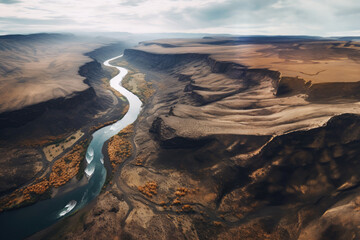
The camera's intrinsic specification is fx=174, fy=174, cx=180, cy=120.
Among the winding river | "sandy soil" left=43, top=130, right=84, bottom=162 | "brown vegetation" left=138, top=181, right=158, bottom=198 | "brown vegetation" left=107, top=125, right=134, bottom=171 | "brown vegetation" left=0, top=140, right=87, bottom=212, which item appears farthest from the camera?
"sandy soil" left=43, top=130, right=84, bottom=162

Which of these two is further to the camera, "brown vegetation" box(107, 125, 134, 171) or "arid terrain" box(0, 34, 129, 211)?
"brown vegetation" box(107, 125, 134, 171)

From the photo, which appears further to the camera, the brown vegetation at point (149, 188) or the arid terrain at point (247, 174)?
the brown vegetation at point (149, 188)

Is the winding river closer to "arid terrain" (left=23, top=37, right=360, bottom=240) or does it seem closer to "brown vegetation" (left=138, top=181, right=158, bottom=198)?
"arid terrain" (left=23, top=37, right=360, bottom=240)

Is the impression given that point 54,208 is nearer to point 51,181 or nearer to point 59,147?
point 51,181

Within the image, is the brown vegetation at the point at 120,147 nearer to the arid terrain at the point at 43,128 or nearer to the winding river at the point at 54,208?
the winding river at the point at 54,208

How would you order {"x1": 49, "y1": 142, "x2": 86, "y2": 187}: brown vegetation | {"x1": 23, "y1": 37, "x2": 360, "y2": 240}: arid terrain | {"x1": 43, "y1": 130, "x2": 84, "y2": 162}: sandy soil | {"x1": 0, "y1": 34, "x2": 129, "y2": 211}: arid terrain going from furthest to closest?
{"x1": 43, "y1": 130, "x2": 84, "y2": 162}: sandy soil < {"x1": 49, "y1": 142, "x2": 86, "y2": 187}: brown vegetation < {"x1": 0, "y1": 34, "x2": 129, "y2": 211}: arid terrain < {"x1": 23, "y1": 37, "x2": 360, "y2": 240}: arid terrain

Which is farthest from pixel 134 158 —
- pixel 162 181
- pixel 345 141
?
pixel 345 141

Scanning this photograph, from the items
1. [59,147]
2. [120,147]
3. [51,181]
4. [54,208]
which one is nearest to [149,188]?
[54,208]

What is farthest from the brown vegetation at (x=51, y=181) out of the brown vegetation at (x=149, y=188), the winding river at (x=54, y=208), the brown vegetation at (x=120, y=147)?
the brown vegetation at (x=149, y=188)

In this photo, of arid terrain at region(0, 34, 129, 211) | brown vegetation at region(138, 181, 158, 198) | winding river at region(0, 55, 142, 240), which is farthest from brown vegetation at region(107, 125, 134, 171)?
brown vegetation at region(138, 181, 158, 198)

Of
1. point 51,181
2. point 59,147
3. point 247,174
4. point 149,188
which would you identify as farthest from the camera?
point 59,147
